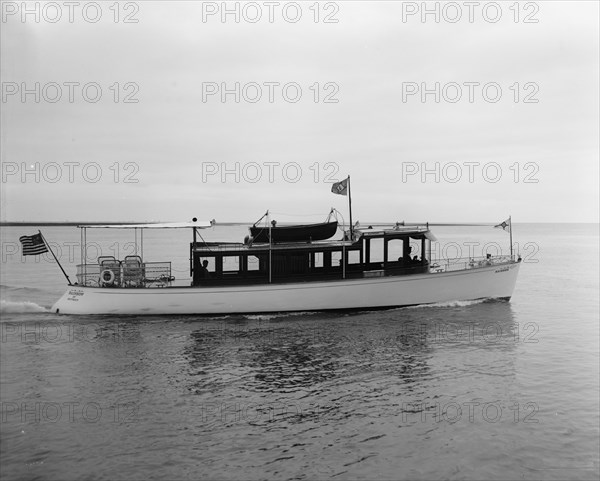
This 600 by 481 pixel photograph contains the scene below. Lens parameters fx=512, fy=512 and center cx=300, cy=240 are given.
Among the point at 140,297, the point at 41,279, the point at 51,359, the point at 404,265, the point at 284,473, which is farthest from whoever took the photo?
the point at 41,279

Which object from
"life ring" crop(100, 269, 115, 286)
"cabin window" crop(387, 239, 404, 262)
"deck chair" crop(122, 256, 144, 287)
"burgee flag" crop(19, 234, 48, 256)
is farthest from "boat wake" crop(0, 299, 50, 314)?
"cabin window" crop(387, 239, 404, 262)

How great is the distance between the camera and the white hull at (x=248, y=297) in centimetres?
2842

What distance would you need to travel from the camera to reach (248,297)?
2862 centimetres

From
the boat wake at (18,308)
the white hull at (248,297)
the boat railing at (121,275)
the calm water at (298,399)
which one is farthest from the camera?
the boat wake at (18,308)

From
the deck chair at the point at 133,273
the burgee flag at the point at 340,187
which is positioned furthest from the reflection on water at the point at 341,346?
the burgee flag at the point at 340,187

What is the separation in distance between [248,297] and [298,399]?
524 inches

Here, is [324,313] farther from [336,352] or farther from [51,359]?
[51,359]

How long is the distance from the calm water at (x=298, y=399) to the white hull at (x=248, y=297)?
37.1 inches

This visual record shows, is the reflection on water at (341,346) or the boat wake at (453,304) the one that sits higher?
the boat wake at (453,304)

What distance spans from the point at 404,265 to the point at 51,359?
19713 mm

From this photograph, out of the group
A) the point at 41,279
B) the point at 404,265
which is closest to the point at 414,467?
the point at 404,265

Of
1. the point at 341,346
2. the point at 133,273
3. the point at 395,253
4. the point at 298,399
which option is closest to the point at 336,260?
the point at 341,346

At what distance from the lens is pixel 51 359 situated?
20.2 metres

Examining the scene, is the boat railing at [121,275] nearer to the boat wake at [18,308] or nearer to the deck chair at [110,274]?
the deck chair at [110,274]
